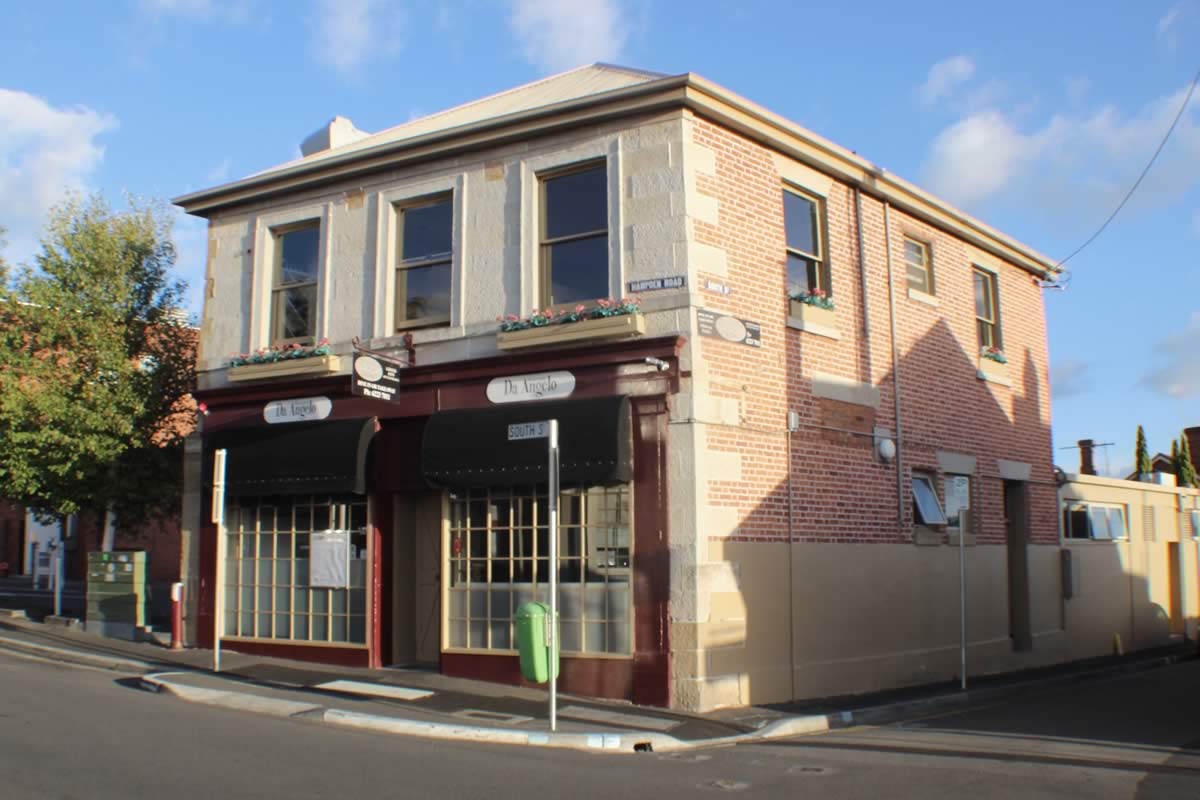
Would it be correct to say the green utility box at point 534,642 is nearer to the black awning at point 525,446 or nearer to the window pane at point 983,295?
the black awning at point 525,446

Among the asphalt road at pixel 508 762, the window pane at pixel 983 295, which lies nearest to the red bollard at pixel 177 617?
the asphalt road at pixel 508 762

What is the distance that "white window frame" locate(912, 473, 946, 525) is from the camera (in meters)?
15.5

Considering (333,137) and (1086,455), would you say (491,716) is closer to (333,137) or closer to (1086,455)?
(333,137)

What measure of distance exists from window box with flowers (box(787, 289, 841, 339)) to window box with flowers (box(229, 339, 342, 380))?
5929mm

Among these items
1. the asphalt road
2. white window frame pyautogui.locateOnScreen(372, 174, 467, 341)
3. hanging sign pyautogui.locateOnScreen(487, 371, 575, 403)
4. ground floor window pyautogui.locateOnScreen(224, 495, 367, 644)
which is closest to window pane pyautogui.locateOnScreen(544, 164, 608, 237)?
white window frame pyautogui.locateOnScreen(372, 174, 467, 341)

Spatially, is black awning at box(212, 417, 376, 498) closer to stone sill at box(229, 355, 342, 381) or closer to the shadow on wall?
stone sill at box(229, 355, 342, 381)

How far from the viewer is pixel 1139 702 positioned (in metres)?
13.7

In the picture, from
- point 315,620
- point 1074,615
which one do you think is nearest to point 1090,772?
point 315,620

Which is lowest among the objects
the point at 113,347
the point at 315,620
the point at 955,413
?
the point at 315,620

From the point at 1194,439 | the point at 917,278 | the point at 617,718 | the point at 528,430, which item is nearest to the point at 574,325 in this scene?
the point at 528,430

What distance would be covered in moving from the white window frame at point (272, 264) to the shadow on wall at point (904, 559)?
21.4ft

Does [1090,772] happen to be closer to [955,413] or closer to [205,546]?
[955,413]

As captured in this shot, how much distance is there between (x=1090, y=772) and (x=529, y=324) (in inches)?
288

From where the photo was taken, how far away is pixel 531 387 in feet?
41.9
